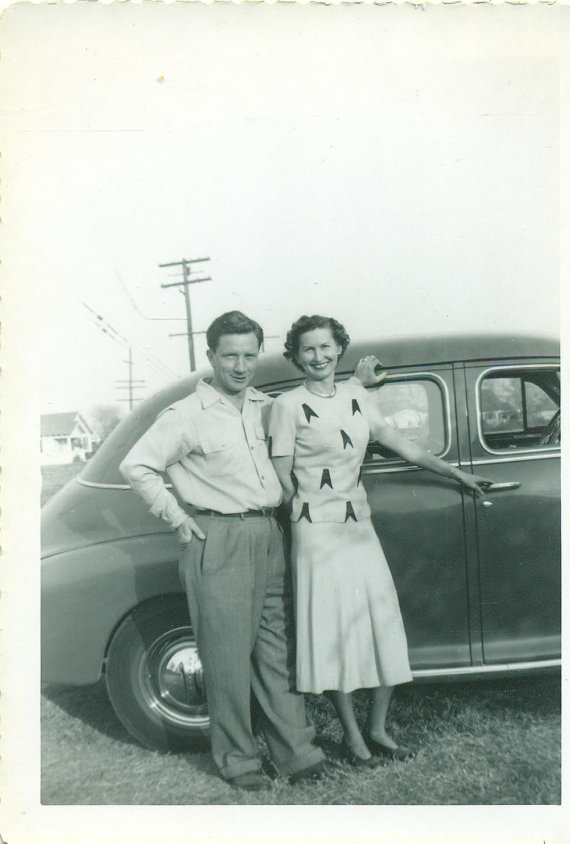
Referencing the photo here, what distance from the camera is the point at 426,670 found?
3475 mm

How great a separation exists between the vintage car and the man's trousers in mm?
322

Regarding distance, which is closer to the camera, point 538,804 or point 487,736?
point 538,804

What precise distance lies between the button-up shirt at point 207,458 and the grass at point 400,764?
4.10 ft

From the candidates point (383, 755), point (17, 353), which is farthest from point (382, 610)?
point (17, 353)

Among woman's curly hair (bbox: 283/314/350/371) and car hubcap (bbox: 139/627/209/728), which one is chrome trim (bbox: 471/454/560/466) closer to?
woman's curly hair (bbox: 283/314/350/371)

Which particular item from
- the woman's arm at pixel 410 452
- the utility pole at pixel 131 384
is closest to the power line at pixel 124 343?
the utility pole at pixel 131 384

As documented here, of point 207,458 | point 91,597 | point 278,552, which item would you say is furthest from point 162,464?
point 91,597

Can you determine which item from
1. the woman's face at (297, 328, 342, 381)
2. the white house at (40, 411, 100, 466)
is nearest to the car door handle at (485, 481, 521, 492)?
the woman's face at (297, 328, 342, 381)

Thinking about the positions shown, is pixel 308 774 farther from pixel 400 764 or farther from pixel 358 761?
pixel 400 764

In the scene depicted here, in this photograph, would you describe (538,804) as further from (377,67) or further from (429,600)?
(377,67)

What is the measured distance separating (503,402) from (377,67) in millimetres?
1767

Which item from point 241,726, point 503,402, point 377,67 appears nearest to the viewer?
point 241,726

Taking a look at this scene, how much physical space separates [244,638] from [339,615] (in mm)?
436

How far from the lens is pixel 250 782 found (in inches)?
125
